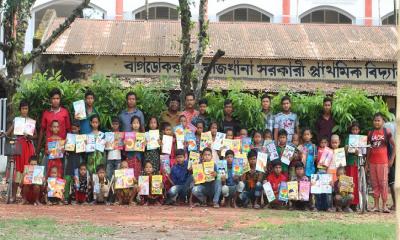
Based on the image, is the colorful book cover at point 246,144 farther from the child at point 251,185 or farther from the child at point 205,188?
the child at point 205,188

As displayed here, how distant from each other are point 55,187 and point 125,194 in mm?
1122

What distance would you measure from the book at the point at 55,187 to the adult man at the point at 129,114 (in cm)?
136

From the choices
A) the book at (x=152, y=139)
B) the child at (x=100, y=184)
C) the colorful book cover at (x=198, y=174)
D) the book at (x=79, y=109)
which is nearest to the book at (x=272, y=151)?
the colorful book cover at (x=198, y=174)

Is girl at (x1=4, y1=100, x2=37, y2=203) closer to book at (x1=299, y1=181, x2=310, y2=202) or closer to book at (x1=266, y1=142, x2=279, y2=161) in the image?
book at (x1=266, y1=142, x2=279, y2=161)

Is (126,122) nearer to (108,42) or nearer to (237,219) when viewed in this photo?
(237,219)

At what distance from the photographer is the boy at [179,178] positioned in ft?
36.0

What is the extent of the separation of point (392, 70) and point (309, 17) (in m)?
8.87

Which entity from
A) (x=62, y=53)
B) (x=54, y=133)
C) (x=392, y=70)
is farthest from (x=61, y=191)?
(x=392, y=70)

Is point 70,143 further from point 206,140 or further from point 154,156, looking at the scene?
point 206,140

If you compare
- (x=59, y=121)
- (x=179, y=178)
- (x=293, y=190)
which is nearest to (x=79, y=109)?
(x=59, y=121)

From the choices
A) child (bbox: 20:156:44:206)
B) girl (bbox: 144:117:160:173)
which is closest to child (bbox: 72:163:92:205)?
child (bbox: 20:156:44:206)

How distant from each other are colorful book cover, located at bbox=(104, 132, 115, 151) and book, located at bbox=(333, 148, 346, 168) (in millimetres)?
3603

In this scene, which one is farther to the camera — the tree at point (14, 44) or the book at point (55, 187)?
the tree at point (14, 44)

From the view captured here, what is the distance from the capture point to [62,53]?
762 inches
